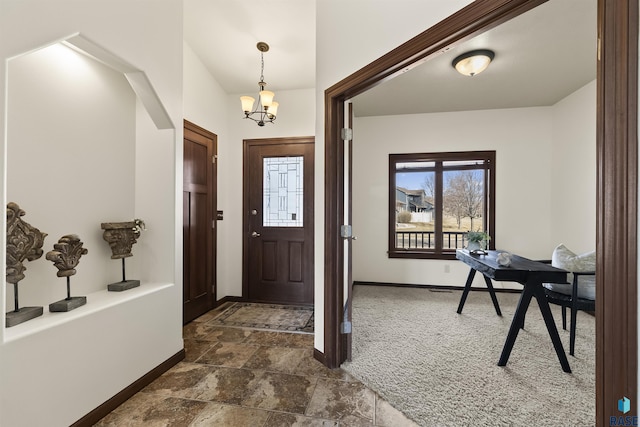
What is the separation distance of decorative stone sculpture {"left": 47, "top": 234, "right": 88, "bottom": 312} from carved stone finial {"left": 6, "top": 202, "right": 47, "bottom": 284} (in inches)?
4.6

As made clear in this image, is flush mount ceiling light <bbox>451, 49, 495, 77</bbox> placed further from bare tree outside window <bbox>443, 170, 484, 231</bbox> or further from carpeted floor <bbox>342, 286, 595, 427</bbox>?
carpeted floor <bbox>342, 286, 595, 427</bbox>

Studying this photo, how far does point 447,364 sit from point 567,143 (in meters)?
3.32

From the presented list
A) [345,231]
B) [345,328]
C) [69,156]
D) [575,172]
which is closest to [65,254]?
[69,156]

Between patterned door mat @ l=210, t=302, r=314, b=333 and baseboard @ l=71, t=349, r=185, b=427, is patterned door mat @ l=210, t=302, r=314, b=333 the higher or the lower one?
the lower one

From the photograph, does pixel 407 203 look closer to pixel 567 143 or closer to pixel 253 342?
pixel 567 143

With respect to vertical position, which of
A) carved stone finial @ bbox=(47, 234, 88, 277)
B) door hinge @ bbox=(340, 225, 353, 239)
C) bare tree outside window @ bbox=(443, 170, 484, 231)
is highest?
bare tree outside window @ bbox=(443, 170, 484, 231)

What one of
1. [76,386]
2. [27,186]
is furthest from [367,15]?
[76,386]

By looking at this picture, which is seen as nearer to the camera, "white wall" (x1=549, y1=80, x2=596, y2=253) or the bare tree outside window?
"white wall" (x1=549, y1=80, x2=596, y2=253)

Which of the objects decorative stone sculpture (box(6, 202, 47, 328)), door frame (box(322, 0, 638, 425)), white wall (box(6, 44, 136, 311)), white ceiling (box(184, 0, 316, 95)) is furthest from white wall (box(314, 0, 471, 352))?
decorative stone sculpture (box(6, 202, 47, 328))

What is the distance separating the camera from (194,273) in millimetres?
3297

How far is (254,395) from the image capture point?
1882 mm

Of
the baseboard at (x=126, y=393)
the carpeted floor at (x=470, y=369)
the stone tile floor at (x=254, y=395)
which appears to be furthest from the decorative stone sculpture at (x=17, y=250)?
the carpeted floor at (x=470, y=369)

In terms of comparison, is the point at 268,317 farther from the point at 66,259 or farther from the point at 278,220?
the point at 66,259

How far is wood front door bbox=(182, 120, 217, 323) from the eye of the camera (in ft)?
10.4
